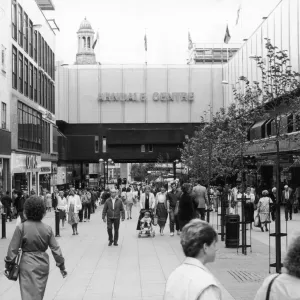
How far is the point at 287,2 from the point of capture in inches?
1531

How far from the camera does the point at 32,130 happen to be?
1943 inches

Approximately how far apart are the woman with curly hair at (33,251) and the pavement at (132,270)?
349 centimetres

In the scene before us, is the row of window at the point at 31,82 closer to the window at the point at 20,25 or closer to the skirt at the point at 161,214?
the window at the point at 20,25

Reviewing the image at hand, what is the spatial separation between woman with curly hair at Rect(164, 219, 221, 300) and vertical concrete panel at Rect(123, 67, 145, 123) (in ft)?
211

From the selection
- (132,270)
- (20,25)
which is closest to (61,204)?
(132,270)

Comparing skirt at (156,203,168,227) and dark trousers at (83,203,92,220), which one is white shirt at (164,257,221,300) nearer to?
skirt at (156,203,168,227)

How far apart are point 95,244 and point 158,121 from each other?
4924 centimetres

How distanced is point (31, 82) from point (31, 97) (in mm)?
1144

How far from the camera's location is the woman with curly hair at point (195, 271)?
3902mm

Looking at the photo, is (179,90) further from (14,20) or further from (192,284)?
(192,284)

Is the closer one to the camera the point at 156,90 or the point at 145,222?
the point at 145,222

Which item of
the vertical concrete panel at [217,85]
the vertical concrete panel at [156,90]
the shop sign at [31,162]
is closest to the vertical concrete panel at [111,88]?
the vertical concrete panel at [156,90]

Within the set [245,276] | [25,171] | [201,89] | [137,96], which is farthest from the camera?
[201,89]

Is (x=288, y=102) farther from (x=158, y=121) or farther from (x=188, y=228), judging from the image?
(x=158, y=121)
